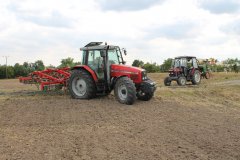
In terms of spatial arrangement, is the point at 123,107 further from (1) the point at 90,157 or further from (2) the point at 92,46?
(1) the point at 90,157

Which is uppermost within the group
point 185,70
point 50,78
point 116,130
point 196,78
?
point 185,70

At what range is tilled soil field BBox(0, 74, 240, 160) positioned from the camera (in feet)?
23.5

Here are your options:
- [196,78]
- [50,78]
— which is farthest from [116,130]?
[196,78]

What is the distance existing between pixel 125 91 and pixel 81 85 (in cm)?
237

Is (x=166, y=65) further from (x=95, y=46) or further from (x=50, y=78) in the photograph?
(x=95, y=46)

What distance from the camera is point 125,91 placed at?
13047 mm

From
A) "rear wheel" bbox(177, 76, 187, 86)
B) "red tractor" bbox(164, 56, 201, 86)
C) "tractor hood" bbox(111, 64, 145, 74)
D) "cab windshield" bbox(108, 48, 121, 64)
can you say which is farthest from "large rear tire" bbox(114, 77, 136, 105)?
"red tractor" bbox(164, 56, 201, 86)

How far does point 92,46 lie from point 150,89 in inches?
120

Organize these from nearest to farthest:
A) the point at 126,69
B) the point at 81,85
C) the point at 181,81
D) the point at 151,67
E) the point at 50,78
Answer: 1. the point at 126,69
2. the point at 81,85
3. the point at 50,78
4. the point at 181,81
5. the point at 151,67

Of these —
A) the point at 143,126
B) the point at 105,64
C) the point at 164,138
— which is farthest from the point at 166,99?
the point at 164,138

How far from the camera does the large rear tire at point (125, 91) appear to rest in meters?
12.7

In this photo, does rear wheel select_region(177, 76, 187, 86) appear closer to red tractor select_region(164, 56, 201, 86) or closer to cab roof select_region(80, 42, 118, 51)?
red tractor select_region(164, 56, 201, 86)

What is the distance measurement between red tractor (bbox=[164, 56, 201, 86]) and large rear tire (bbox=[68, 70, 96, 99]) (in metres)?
10.9

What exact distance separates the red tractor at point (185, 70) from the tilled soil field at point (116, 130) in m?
10.9
